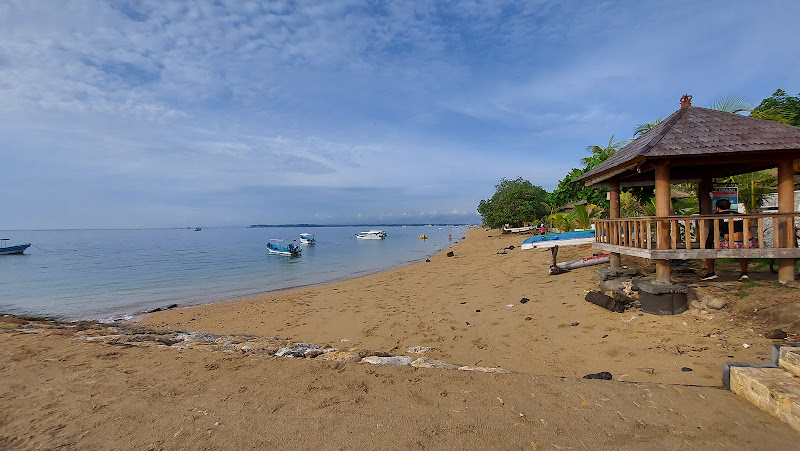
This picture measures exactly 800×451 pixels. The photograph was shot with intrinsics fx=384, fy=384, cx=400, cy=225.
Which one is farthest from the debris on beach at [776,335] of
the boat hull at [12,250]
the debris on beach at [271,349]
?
the boat hull at [12,250]

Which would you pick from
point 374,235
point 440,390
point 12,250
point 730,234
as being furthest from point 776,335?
point 374,235

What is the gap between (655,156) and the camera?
22.9 feet

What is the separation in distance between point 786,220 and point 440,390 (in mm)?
7615

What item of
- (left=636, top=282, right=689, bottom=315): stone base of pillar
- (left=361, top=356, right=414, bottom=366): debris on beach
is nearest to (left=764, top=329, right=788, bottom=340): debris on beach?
(left=636, top=282, right=689, bottom=315): stone base of pillar

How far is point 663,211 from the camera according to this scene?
7555 millimetres

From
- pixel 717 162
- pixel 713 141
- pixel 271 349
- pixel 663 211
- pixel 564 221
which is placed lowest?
pixel 271 349

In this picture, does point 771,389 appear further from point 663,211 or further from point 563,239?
point 563,239

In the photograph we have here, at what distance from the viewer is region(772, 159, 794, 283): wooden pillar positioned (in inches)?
283

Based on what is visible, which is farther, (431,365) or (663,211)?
(663,211)

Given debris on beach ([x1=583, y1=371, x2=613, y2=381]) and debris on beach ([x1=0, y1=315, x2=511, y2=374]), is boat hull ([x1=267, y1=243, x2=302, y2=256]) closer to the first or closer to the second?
debris on beach ([x1=0, y1=315, x2=511, y2=374])

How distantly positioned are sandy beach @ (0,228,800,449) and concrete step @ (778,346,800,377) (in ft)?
2.03

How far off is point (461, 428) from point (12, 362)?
19.9ft

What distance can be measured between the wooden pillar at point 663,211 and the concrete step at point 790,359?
360 cm

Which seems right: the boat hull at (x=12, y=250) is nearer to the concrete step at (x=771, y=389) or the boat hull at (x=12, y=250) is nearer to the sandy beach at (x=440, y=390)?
the sandy beach at (x=440, y=390)
